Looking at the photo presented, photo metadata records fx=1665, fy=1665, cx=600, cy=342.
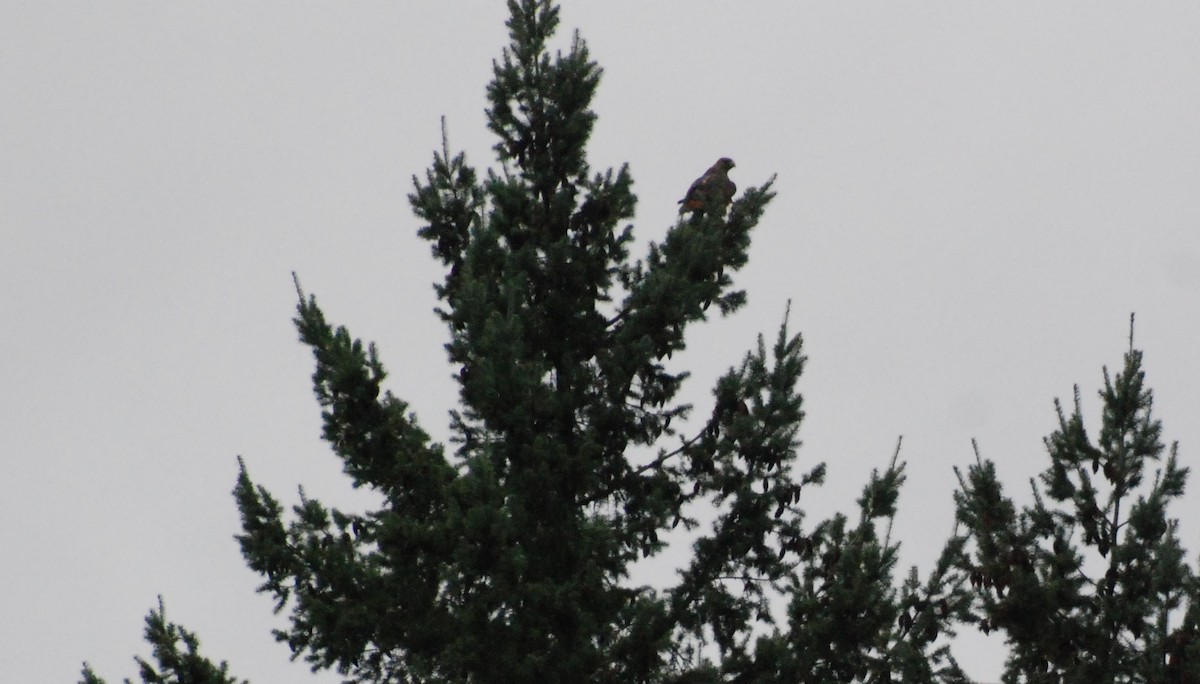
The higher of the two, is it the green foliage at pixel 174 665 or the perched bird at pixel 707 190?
the perched bird at pixel 707 190

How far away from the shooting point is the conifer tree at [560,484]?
1277 centimetres

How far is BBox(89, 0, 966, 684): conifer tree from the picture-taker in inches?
503

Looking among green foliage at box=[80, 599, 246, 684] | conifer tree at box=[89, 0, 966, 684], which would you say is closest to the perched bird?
conifer tree at box=[89, 0, 966, 684]

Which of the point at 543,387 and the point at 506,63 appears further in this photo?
the point at 506,63

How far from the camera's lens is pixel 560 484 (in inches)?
537

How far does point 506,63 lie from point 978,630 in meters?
6.87

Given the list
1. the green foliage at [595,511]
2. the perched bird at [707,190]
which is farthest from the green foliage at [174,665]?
the perched bird at [707,190]

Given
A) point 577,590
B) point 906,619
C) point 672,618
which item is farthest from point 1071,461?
point 577,590

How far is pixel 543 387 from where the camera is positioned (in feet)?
43.1

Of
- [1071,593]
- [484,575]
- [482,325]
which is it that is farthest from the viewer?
[1071,593]

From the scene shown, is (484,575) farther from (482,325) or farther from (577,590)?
(482,325)

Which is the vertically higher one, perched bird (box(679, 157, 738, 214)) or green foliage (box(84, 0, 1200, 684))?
perched bird (box(679, 157, 738, 214))

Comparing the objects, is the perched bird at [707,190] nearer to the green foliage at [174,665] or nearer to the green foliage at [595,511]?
the green foliage at [595,511]

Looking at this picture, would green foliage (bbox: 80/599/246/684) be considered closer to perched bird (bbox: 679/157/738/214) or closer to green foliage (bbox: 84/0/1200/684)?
green foliage (bbox: 84/0/1200/684)
